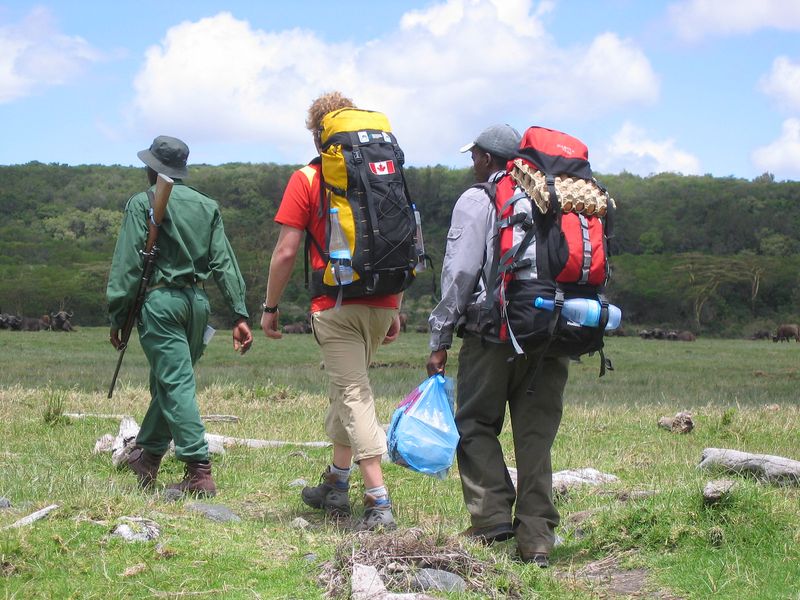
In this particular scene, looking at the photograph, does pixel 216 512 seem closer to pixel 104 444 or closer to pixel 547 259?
pixel 547 259

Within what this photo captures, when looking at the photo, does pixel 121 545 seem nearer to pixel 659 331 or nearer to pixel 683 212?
pixel 659 331

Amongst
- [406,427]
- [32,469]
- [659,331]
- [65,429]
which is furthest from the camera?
[659,331]

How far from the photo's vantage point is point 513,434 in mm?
5258

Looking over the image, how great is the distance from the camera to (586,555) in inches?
208

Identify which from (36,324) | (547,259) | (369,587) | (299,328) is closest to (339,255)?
(547,259)

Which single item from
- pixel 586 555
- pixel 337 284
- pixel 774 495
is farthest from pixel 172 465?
pixel 774 495

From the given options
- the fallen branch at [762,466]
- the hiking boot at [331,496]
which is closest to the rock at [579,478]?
the fallen branch at [762,466]

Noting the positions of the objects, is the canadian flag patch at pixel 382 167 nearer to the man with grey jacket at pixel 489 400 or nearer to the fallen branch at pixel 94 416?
the man with grey jacket at pixel 489 400

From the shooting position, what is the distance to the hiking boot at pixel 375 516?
218 inches

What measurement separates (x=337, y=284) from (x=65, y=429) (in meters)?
4.55

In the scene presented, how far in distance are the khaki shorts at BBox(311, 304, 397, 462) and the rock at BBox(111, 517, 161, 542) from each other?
1182 mm

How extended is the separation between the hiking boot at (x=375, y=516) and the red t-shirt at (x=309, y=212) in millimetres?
1041

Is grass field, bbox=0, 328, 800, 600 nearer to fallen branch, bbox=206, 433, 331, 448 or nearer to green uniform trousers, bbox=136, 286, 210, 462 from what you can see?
fallen branch, bbox=206, 433, 331, 448

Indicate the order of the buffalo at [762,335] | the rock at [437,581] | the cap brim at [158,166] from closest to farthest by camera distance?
1. the rock at [437,581]
2. the cap brim at [158,166]
3. the buffalo at [762,335]
